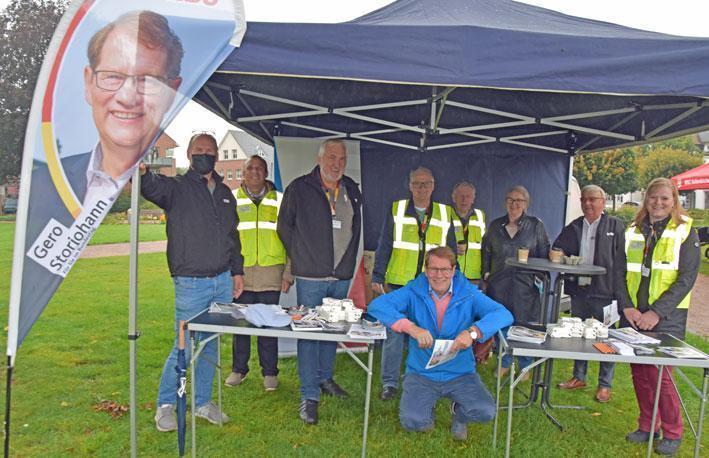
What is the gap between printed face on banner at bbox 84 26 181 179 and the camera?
90.3 inches

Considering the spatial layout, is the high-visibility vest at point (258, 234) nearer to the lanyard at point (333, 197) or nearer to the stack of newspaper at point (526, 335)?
the lanyard at point (333, 197)

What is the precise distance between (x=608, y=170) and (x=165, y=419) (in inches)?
929

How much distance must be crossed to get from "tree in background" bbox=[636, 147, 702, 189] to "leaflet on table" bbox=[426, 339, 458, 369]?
135 feet

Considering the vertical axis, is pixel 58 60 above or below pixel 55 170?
above

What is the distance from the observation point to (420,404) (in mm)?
3092

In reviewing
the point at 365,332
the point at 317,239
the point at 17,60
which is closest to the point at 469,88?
the point at 317,239

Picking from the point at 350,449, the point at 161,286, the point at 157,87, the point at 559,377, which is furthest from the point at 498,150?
the point at 161,286

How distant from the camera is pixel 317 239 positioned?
3.52 m

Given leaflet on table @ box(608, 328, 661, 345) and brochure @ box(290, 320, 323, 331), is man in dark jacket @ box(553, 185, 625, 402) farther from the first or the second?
brochure @ box(290, 320, 323, 331)

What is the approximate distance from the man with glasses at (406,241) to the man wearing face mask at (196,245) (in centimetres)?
132

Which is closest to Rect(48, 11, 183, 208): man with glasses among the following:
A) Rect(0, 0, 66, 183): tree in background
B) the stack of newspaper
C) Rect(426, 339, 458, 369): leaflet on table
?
Rect(426, 339, 458, 369): leaflet on table

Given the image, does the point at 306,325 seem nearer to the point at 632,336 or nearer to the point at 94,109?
the point at 94,109

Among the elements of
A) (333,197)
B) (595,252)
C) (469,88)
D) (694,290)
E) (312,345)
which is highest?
(469,88)

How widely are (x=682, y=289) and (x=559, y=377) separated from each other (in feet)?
5.80
